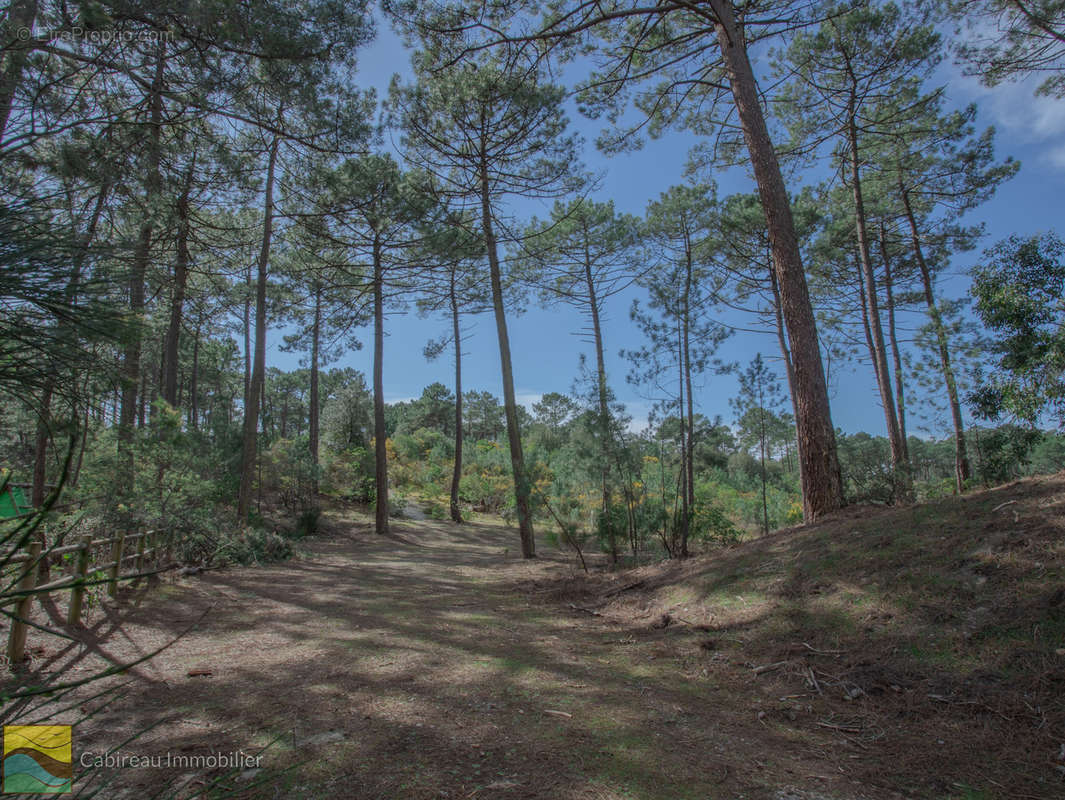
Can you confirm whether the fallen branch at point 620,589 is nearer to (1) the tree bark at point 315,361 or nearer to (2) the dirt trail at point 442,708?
(2) the dirt trail at point 442,708

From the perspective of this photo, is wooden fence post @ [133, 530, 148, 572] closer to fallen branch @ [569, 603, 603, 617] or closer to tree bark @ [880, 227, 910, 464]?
fallen branch @ [569, 603, 603, 617]

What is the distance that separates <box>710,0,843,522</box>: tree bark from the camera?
17.6 ft

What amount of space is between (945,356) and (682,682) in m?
7.28

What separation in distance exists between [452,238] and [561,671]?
8899 mm

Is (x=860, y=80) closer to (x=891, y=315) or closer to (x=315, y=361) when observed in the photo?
(x=891, y=315)

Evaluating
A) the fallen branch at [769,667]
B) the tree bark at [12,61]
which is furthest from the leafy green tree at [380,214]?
the fallen branch at [769,667]

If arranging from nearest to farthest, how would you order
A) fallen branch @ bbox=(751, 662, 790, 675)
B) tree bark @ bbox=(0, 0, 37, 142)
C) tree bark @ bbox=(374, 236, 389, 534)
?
tree bark @ bbox=(0, 0, 37, 142) → fallen branch @ bbox=(751, 662, 790, 675) → tree bark @ bbox=(374, 236, 389, 534)

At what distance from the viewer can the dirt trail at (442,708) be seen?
2.10 meters

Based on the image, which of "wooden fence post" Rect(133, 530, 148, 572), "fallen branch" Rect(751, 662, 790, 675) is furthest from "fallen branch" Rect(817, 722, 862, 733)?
"wooden fence post" Rect(133, 530, 148, 572)

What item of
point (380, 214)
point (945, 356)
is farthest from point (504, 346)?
point (945, 356)

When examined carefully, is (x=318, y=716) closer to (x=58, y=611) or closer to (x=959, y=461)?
(x=58, y=611)

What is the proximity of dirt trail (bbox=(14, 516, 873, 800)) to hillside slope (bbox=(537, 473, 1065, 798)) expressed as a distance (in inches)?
6.9

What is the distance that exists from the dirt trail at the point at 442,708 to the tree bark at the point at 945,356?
5941mm

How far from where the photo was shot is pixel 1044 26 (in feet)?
22.2
